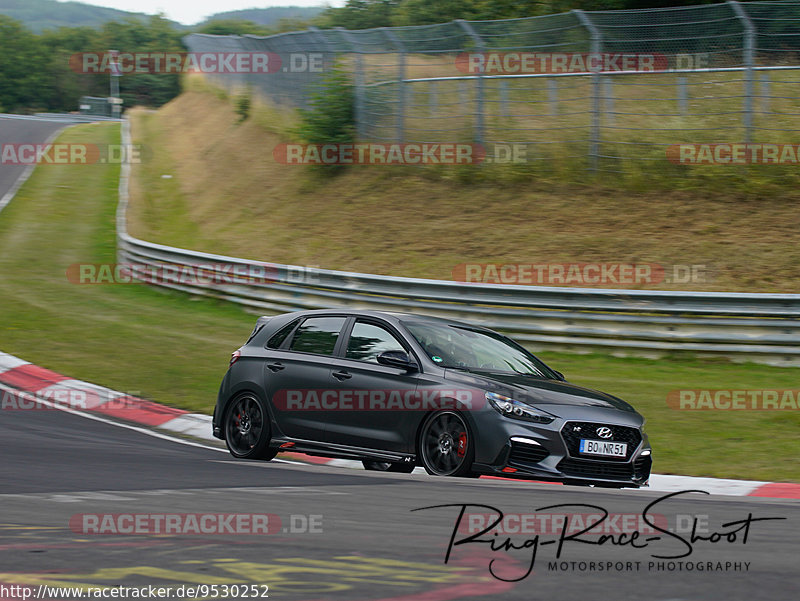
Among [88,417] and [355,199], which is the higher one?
[355,199]

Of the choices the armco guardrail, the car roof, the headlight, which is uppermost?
the car roof

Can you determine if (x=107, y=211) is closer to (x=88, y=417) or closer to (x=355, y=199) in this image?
(x=355, y=199)

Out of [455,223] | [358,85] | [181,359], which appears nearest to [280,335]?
[181,359]

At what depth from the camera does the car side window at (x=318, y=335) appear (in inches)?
355

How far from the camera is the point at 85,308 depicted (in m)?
19.9

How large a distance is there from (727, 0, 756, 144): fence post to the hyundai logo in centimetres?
1253

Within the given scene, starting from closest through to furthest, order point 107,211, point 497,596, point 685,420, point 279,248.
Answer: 1. point 497,596
2. point 685,420
3. point 279,248
4. point 107,211

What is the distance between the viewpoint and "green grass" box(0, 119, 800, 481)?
9.94 metres

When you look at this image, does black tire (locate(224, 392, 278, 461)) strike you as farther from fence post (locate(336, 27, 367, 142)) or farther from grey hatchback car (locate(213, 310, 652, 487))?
fence post (locate(336, 27, 367, 142))

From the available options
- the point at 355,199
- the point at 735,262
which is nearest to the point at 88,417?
the point at 735,262

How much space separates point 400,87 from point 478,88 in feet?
7.70

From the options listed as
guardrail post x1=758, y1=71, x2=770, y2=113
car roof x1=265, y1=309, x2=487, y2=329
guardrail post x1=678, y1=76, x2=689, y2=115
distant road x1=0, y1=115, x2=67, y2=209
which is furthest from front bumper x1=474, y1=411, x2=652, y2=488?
distant road x1=0, y1=115, x2=67, y2=209

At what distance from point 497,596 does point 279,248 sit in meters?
19.2

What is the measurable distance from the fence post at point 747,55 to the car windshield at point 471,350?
11.3 metres
